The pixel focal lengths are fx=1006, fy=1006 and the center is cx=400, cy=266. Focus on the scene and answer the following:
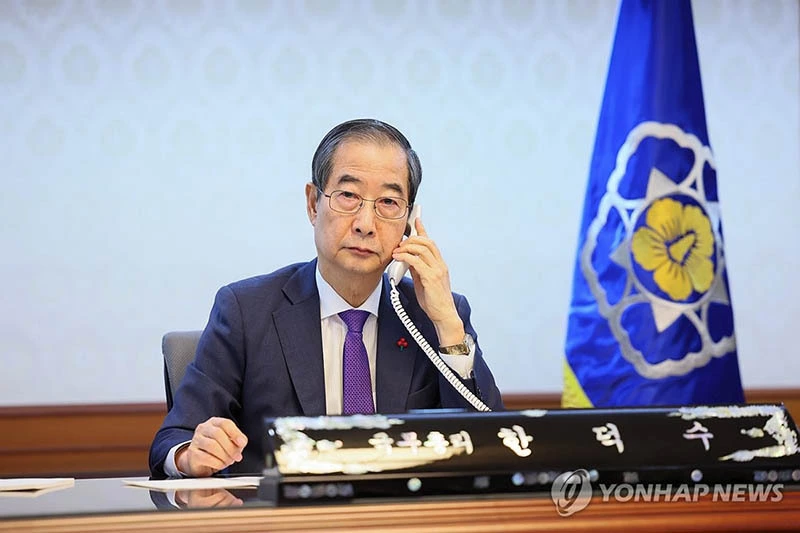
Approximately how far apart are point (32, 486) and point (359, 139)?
43.9 inches

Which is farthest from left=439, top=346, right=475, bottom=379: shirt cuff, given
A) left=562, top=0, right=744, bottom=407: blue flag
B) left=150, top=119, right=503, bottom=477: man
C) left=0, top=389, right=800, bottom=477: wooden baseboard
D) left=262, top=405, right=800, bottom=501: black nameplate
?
left=0, top=389, right=800, bottom=477: wooden baseboard

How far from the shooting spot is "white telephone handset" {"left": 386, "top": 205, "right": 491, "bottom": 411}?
7.00 ft

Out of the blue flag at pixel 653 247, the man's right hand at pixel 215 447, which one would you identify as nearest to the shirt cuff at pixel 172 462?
the man's right hand at pixel 215 447

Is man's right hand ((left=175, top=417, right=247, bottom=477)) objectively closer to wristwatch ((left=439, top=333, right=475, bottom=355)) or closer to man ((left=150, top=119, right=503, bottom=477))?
man ((left=150, top=119, right=503, bottom=477))

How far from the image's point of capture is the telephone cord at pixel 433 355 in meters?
2.13

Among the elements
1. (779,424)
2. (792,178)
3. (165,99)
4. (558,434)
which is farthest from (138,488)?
(792,178)

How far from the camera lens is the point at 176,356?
7.81ft

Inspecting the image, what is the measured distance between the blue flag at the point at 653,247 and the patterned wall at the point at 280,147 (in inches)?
22.8

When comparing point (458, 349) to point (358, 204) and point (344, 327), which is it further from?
point (358, 204)

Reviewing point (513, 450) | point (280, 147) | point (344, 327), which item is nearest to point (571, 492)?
point (513, 450)

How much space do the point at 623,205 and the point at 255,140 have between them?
4.66ft

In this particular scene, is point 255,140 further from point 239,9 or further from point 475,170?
point 475,170

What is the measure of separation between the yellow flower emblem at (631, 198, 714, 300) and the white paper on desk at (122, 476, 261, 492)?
2045 mm

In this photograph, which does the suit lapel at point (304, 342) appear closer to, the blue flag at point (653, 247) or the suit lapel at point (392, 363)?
the suit lapel at point (392, 363)
